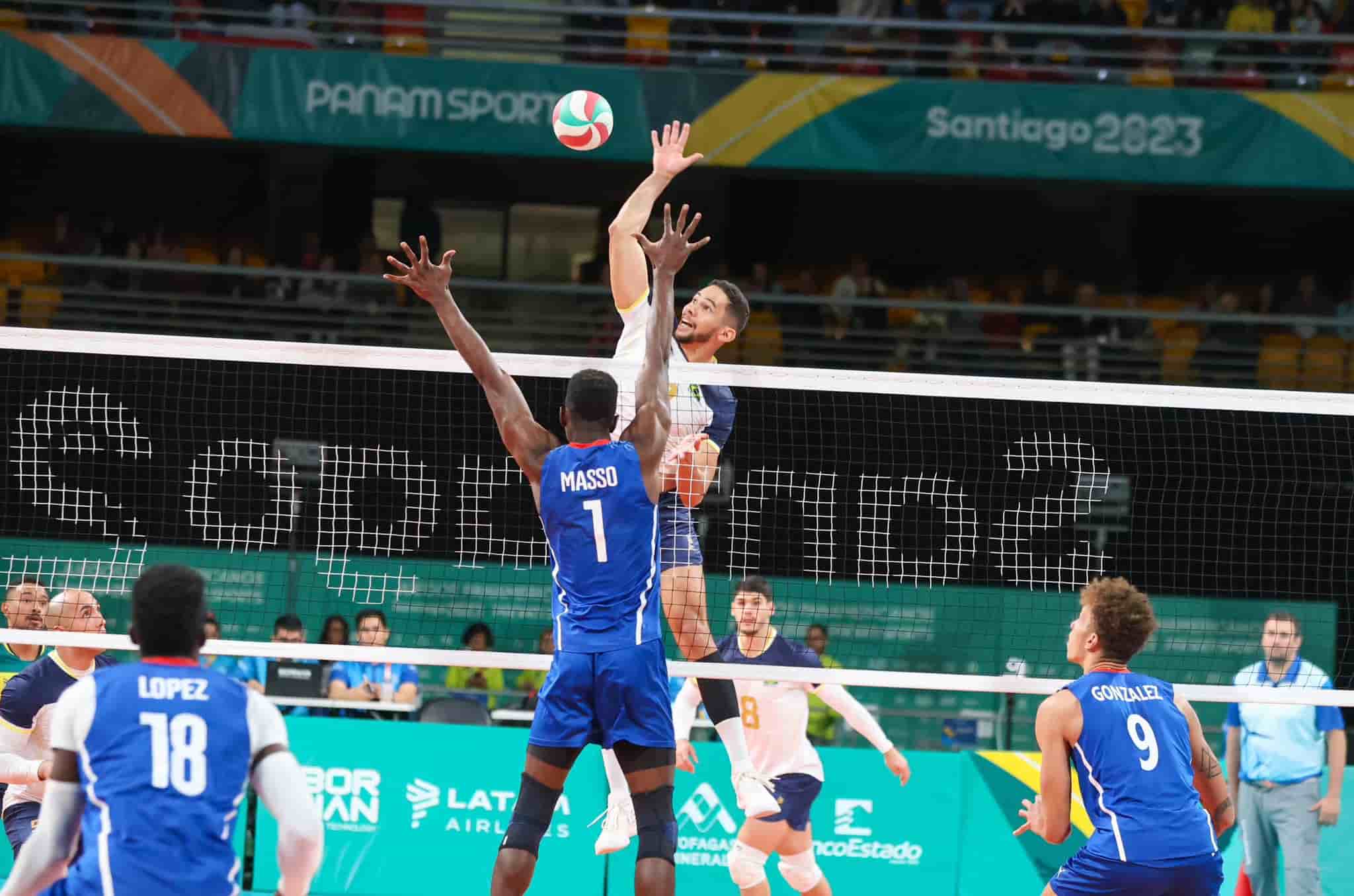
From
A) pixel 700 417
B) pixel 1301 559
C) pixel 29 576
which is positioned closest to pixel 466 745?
pixel 29 576

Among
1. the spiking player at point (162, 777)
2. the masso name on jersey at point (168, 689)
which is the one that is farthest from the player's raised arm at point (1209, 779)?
the masso name on jersey at point (168, 689)

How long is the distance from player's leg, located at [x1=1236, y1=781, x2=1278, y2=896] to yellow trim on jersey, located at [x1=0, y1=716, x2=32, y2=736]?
842 cm

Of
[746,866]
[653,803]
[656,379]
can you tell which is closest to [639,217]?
[656,379]

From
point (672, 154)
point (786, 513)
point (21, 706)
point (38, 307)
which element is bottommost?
point (21, 706)

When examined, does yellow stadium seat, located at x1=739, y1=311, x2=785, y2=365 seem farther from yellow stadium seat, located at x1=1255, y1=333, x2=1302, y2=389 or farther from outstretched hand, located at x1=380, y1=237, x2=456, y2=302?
outstretched hand, located at x1=380, y1=237, x2=456, y2=302

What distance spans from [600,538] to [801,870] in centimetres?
490

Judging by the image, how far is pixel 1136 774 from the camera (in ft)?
20.7

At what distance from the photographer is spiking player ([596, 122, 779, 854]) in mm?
7605

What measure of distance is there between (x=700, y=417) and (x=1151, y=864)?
120 inches

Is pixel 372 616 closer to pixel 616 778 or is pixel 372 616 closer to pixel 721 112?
pixel 616 778

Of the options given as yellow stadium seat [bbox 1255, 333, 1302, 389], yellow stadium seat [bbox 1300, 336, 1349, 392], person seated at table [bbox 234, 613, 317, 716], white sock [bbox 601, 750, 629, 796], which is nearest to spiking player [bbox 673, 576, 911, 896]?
white sock [bbox 601, 750, 629, 796]

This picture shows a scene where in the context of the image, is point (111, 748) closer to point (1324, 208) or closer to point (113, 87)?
point (113, 87)

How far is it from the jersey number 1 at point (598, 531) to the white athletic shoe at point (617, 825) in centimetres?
173

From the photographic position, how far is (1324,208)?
23.1 m
